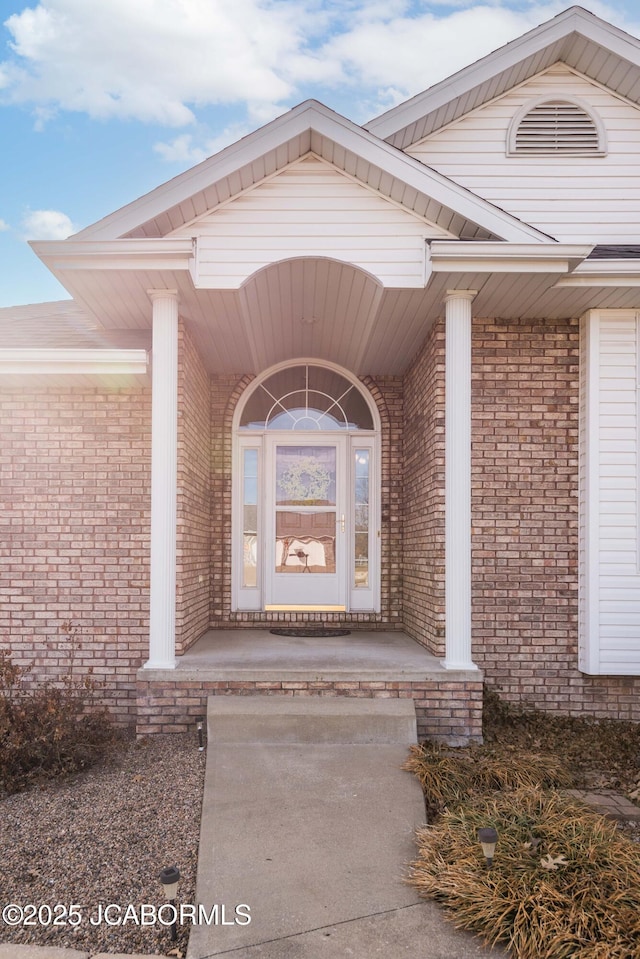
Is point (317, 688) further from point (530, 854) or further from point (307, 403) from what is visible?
point (307, 403)

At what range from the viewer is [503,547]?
5.78 metres

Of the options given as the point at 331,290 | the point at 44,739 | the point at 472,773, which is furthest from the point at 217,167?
the point at 472,773

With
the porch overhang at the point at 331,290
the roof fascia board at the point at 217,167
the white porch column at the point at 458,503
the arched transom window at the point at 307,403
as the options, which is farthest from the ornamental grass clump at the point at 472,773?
the roof fascia board at the point at 217,167

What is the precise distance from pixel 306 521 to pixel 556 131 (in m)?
4.72

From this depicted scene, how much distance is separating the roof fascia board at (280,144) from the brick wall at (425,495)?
117cm

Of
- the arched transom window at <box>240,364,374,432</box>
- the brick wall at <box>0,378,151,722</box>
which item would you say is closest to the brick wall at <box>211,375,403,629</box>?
the arched transom window at <box>240,364,374,432</box>

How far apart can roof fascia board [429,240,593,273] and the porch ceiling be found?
0.05 meters

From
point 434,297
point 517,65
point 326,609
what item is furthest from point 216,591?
point 517,65

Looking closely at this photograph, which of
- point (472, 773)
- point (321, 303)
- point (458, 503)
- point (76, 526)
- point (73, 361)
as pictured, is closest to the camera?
point (472, 773)

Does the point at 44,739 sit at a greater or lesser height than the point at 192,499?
lesser

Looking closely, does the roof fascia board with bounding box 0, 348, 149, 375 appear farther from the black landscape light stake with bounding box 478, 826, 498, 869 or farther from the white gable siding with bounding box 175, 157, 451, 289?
the black landscape light stake with bounding box 478, 826, 498, 869

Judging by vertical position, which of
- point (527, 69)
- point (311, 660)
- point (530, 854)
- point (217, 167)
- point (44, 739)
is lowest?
point (530, 854)

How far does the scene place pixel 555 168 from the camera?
619cm

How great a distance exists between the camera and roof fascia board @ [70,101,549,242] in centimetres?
475
